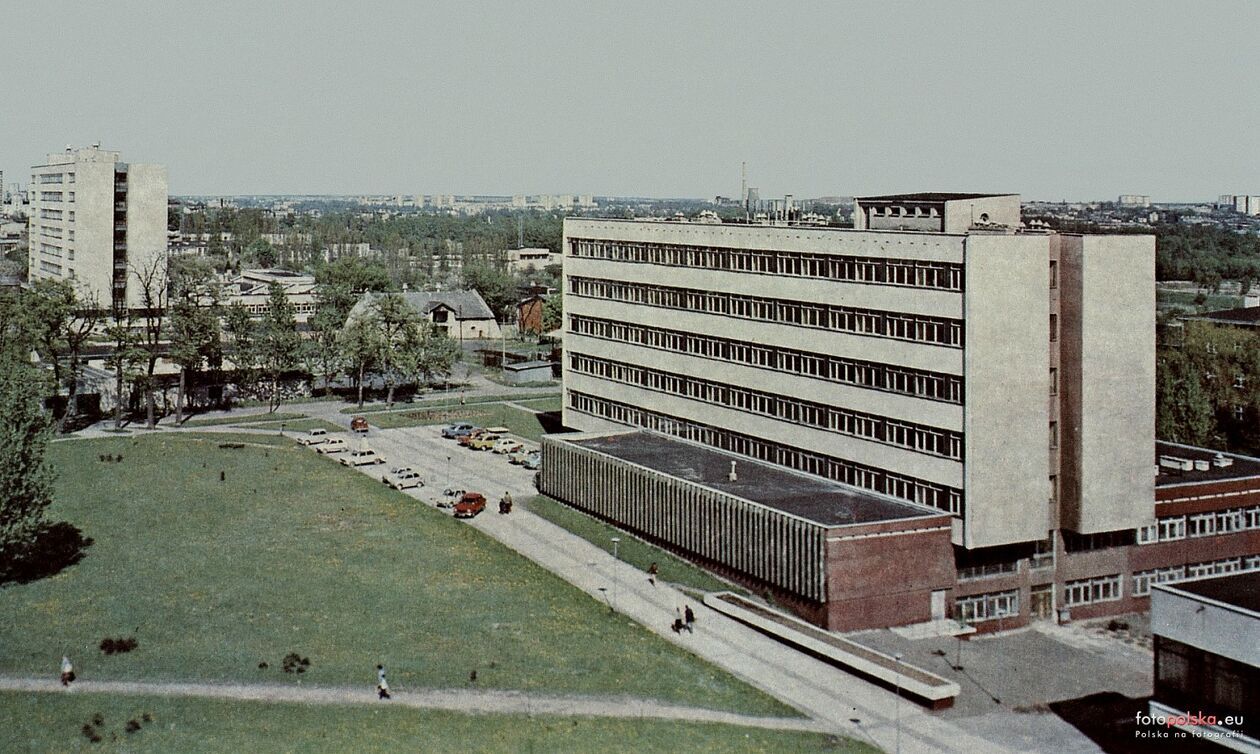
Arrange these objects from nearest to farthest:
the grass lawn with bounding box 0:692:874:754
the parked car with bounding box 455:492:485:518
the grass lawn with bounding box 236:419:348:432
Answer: the grass lawn with bounding box 0:692:874:754
the parked car with bounding box 455:492:485:518
the grass lawn with bounding box 236:419:348:432

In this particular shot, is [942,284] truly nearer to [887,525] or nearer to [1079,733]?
[887,525]

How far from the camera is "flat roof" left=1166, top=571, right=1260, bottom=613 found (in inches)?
1754

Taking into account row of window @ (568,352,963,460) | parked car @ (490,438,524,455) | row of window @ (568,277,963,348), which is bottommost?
parked car @ (490,438,524,455)

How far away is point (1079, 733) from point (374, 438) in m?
83.9

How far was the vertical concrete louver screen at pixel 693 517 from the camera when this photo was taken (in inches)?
2724

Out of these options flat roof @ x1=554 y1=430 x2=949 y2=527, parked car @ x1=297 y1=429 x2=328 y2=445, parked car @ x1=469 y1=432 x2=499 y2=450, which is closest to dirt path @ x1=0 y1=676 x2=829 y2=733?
flat roof @ x1=554 y1=430 x2=949 y2=527

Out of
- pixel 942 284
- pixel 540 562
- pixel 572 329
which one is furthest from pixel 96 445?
pixel 942 284

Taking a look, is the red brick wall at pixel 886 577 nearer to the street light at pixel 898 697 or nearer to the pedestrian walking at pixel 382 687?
the street light at pixel 898 697

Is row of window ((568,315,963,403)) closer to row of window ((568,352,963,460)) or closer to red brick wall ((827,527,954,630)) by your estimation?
row of window ((568,352,963,460))

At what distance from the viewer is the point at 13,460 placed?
67688mm

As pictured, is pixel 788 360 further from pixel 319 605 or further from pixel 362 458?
pixel 362 458

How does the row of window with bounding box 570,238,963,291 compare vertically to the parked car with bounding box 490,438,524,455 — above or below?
above

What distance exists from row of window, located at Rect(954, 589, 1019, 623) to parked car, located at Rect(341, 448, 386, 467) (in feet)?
195

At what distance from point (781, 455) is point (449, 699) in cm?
3721
